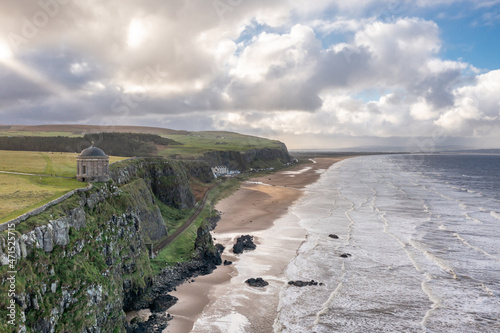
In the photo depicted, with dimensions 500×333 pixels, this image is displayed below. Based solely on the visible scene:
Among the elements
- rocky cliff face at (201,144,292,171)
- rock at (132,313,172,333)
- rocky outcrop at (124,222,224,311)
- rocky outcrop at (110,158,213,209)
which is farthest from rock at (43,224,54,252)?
rocky cliff face at (201,144,292,171)

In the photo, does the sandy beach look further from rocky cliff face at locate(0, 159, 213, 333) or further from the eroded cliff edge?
rocky cliff face at locate(0, 159, 213, 333)

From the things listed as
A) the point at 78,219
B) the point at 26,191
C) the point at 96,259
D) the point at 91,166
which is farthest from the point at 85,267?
the point at 91,166

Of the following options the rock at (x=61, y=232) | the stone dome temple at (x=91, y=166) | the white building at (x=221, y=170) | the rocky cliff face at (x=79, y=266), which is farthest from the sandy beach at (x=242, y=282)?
the white building at (x=221, y=170)

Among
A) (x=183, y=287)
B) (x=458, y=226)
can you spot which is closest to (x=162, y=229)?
(x=183, y=287)

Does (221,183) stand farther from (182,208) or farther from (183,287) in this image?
(183,287)

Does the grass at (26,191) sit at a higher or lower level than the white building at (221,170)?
higher

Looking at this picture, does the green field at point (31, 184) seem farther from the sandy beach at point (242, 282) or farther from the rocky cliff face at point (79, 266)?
the sandy beach at point (242, 282)
